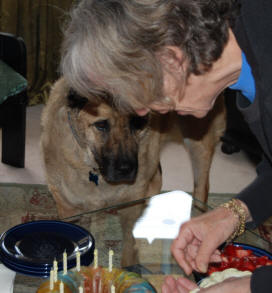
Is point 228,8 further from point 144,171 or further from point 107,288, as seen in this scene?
point 144,171

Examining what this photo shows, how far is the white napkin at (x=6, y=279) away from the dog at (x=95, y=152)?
975 mm

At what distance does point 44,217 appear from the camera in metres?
2.75

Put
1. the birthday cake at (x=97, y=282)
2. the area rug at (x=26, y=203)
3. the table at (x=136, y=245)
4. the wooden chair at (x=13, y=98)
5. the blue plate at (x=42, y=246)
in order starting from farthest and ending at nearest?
1. the wooden chair at (x=13, y=98)
2. the area rug at (x=26, y=203)
3. the table at (x=136, y=245)
4. the blue plate at (x=42, y=246)
5. the birthday cake at (x=97, y=282)

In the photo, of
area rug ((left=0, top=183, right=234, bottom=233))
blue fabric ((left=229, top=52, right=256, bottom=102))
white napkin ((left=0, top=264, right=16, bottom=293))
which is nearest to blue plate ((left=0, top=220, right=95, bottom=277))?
white napkin ((left=0, top=264, right=16, bottom=293))

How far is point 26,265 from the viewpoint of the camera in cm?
130

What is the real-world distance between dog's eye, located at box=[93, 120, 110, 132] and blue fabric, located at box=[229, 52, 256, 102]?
1.10 metres

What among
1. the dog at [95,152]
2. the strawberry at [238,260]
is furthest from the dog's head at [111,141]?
the strawberry at [238,260]

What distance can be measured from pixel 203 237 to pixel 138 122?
1.07 metres

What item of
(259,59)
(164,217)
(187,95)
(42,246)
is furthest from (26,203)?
(259,59)

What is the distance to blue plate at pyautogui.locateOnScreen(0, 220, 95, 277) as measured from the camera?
1309 millimetres

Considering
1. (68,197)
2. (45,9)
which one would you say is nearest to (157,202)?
(68,197)

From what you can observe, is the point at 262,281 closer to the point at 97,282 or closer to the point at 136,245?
the point at 97,282

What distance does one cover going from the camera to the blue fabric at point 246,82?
1244 millimetres

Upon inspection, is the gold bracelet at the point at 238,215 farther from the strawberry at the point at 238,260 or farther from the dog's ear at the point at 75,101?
the dog's ear at the point at 75,101
